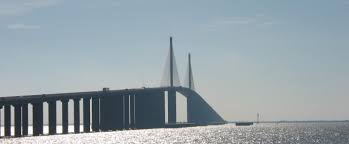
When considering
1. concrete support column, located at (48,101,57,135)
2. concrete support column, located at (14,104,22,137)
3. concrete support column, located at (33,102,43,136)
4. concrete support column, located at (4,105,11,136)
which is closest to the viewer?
concrete support column, located at (4,105,11,136)

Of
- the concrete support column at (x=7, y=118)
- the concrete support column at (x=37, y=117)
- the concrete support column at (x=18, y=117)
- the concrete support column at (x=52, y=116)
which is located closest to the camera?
the concrete support column at (x=7, y=118)


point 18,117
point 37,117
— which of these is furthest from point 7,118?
point 37,117

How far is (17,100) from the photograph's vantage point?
178625 millimetres

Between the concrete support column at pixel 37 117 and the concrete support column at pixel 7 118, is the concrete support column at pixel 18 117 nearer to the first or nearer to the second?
the concrete support column at pixel 7 118

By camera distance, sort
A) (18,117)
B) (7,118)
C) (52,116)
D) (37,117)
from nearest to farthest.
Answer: (7,118) → (18,117) → (37,117) → (52,116)

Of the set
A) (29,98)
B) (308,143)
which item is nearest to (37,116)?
(29,98)

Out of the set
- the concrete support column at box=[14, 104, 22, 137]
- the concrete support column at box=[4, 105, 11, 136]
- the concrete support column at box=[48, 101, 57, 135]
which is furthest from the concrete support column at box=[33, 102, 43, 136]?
the concrete support column at box=[4, 105, 11, 136]

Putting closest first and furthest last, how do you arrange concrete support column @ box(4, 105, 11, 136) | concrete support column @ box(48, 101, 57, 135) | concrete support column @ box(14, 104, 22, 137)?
concrete support column @ box(4, 105, 11, 136)
concrete support column @ box(14, 104, 22, 137)
concrete support column @ box(48, 101, 57, 135)

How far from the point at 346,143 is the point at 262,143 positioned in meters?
16.9

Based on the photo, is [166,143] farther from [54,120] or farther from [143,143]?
[54,120]

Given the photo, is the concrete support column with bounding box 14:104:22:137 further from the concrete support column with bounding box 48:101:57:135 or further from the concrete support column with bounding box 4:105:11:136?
the concrete support column with bounding box 48:101:57:135

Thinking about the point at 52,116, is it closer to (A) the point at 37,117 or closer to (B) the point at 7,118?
(A) the point at 37,117

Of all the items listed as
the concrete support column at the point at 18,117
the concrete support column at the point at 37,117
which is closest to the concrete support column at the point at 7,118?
the concrete support column at the point at 18,117

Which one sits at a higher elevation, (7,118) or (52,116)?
(52,116)
